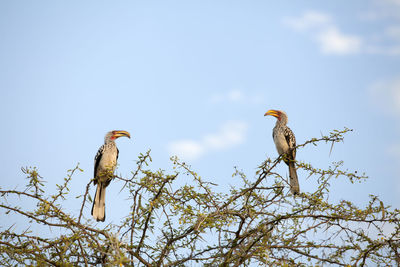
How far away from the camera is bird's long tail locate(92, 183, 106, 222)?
5965 mm

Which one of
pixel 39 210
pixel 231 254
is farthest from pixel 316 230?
pixel 39 210

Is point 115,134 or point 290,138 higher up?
point 115,134

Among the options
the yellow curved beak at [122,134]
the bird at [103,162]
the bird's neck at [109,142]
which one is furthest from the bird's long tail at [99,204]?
the yellow curved beak at [122,134]

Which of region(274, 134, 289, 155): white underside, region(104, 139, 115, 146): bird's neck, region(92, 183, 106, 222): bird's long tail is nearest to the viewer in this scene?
region(92, 183, 106, 222): bird's long tail

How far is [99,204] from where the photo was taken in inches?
241

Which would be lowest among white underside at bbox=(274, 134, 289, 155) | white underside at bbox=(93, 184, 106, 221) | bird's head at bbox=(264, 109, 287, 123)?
white underside at bbox=(93, 184, 106, 221)

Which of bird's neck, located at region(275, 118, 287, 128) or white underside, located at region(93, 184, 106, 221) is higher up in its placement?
bird's neck, located at region(275, 118, 287, 128)

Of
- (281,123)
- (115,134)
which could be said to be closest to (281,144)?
(281,123)

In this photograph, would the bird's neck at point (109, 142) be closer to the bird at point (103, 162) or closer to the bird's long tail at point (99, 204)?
the bird at point (103, 162)

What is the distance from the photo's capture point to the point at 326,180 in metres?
4.44

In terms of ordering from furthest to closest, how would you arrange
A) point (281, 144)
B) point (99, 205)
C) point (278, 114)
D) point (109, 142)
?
point (278, 114)
point (109, 142)
point (281, 144)
point (99, 205)

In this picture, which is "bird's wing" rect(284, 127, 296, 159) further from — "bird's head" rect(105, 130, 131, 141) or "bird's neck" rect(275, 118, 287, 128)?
"bird's head" rect(105, 130, 131, 141)

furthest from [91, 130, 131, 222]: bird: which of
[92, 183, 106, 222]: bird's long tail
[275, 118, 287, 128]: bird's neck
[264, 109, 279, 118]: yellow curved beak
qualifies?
[275, 118, 287, 128]: bird's neck

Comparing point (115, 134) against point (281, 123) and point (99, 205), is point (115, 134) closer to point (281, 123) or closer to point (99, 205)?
point (99, 205)
